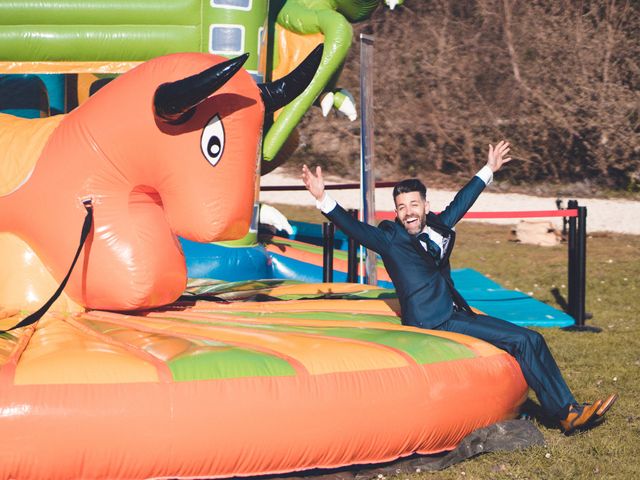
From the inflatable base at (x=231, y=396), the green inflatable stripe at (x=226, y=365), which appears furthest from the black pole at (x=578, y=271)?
the green inflatable stripe at (x=226, y=365)

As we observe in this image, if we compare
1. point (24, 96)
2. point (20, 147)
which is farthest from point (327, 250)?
point (24, 96)

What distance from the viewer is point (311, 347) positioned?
11.9ft

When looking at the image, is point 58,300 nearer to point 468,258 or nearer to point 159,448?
point 159,448

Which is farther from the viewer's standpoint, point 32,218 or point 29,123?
point 29,123

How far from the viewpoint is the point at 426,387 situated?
11.7 ft

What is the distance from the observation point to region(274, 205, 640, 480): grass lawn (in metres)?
3.67

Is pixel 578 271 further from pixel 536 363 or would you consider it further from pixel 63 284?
pixel 63 284

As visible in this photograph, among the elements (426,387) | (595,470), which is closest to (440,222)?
(426,387)

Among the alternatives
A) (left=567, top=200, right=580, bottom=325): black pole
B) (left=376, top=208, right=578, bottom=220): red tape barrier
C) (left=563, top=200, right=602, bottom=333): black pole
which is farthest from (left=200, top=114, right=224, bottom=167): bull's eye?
(left=567, top=200, right=580, bottom=325): black pole

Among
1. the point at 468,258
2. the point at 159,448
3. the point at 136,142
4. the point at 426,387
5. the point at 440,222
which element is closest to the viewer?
the point at 159,448

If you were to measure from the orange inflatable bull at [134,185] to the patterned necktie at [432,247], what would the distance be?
30.0 inches

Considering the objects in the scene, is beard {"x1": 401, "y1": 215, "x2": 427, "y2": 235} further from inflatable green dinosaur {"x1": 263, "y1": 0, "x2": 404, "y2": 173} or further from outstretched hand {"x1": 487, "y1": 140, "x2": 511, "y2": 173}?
inflatable green dinosaur {"x1": 263, "y1": 0, "x2": 404, "y2": 173}

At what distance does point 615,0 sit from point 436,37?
3.21m

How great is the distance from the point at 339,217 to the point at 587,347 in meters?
2.56
